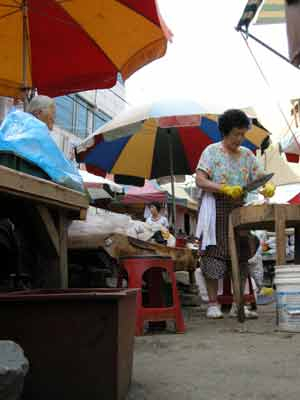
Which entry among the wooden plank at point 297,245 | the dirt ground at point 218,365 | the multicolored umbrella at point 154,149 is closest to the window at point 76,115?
the multicolored umbrella at point 154,149

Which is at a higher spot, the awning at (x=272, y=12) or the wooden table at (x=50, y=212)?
the awning at (x=272, y=12)

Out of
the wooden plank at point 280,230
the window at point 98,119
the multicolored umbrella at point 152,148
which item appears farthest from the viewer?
the window at point 98,119

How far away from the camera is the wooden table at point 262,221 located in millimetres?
3045

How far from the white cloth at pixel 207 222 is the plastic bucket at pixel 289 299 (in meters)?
0.90

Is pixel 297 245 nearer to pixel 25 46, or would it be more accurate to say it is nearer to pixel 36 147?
pixel 36 147

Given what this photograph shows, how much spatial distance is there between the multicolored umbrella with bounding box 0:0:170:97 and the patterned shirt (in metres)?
1.23

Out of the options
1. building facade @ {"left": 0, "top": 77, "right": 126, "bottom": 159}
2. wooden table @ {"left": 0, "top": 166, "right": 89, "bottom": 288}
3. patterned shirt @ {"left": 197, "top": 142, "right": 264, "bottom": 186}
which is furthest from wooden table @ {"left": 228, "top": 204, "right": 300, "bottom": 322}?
building facade @ {"left": 0, "top": 77, "right": 126, "bottom": 159}

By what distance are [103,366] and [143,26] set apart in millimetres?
3555

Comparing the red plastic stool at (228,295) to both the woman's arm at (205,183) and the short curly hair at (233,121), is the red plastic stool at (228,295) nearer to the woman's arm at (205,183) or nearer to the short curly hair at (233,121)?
the woman's arm at (205,183)

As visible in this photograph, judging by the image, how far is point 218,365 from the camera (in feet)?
6.65

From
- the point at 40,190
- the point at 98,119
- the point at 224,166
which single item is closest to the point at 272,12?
the point at 224,166

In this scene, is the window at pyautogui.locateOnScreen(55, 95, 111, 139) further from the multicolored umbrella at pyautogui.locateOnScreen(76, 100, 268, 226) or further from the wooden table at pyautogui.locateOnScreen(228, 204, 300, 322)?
the wooden table at pyautogui.locateOnScreen(228, 204, 300, 322)

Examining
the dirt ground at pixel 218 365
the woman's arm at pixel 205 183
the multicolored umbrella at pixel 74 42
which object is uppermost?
the multicolored umbrella at pixel 74 42

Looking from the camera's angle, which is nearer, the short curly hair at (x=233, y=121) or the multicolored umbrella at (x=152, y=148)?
the short curly hair at (x=233, y=121)
